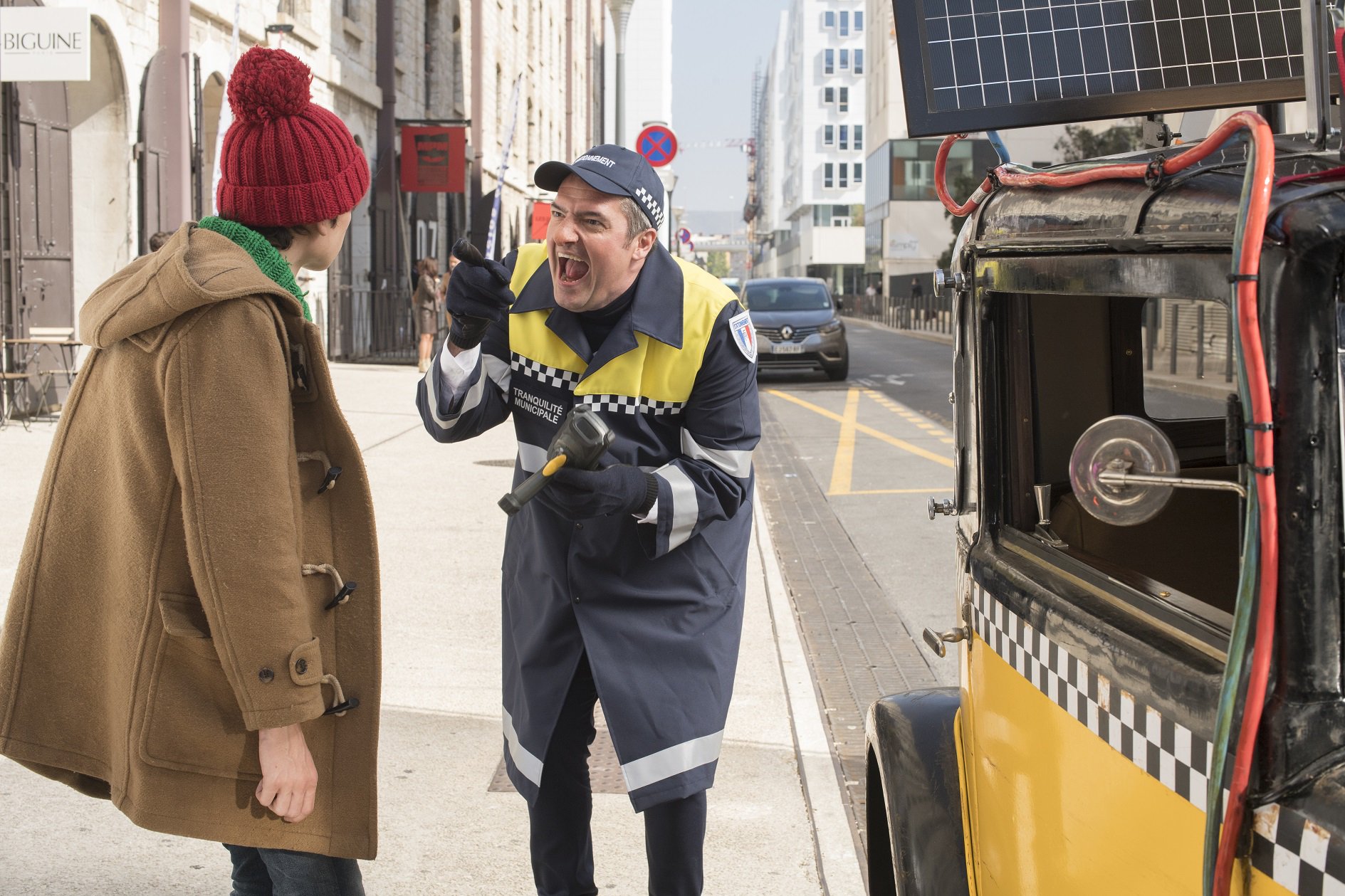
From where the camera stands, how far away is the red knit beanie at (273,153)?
2.34 metres

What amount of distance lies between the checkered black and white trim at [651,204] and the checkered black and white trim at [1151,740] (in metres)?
1.01

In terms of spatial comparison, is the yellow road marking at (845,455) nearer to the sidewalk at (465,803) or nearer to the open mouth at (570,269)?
the sidewalk at (465,803)

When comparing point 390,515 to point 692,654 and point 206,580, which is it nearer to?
point 692,654

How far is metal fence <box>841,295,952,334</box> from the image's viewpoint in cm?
4572

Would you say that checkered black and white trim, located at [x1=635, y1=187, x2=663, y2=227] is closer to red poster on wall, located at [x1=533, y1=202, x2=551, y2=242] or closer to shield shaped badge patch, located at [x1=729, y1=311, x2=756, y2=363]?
shield shaped badge patch, located at [x1=729, y1=311, x2=756, y2=363]

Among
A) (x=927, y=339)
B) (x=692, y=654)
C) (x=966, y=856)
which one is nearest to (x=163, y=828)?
(x=692, y=654)

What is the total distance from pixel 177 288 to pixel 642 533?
104cm

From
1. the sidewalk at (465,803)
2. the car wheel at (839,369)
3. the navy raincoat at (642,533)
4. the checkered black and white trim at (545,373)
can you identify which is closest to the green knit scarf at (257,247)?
the navy raincoat at (642,533)

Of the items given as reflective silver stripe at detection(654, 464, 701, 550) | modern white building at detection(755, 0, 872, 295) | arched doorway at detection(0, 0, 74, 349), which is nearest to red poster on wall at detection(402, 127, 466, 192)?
arched doorway at detection(0, 0, 74, 349)

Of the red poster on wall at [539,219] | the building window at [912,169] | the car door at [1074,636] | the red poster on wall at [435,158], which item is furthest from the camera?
the building window at [912,169]

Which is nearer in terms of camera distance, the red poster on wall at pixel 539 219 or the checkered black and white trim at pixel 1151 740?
the checkered black and white trim at pixel 1151 740

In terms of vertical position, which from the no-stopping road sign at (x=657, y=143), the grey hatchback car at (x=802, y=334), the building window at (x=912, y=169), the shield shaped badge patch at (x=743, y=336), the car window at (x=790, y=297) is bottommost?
the shield shaped badge patch at (x=743, y=336)

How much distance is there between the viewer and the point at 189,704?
→ 7.32 ft

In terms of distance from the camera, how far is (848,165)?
121062 millimetres
